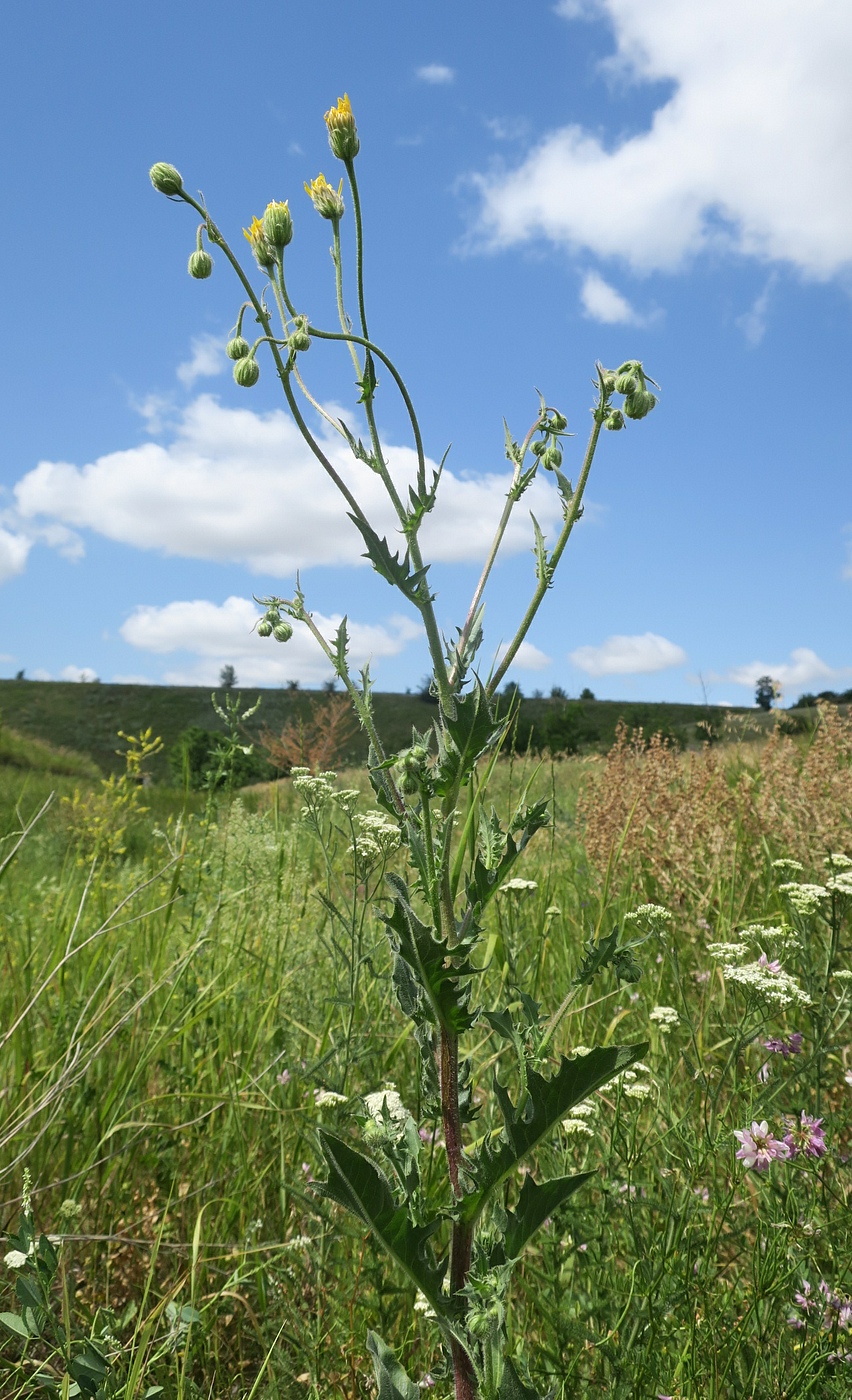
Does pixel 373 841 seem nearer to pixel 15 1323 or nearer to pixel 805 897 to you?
pixel 805 897

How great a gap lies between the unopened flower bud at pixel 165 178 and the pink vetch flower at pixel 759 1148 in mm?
1924

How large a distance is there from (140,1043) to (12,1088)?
1.45ft

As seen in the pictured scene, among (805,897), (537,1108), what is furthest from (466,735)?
(805,897)

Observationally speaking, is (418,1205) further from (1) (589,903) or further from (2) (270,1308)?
(1) (589,903)

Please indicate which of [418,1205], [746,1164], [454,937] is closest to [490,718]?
[454,937]

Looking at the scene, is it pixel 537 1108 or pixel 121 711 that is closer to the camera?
pixel 537 1108

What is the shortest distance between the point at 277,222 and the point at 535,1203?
150 centimetres

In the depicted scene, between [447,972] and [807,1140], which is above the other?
[447,972]

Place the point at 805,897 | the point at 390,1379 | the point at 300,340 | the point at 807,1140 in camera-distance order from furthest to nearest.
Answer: the point at 805,897, the point at 807,1140, the point at 300,340, the point at 390,1379

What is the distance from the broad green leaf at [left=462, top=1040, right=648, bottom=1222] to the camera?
1122 millimetres

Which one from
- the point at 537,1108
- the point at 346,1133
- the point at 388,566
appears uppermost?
the point at 388,566

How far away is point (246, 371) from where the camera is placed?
4.93 ft

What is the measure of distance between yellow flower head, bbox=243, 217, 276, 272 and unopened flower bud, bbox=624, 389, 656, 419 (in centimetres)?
63

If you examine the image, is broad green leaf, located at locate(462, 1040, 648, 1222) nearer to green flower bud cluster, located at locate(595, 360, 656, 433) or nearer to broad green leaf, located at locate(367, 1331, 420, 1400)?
broad green leaf, located at locate(367, 1331, 420, 1400)
